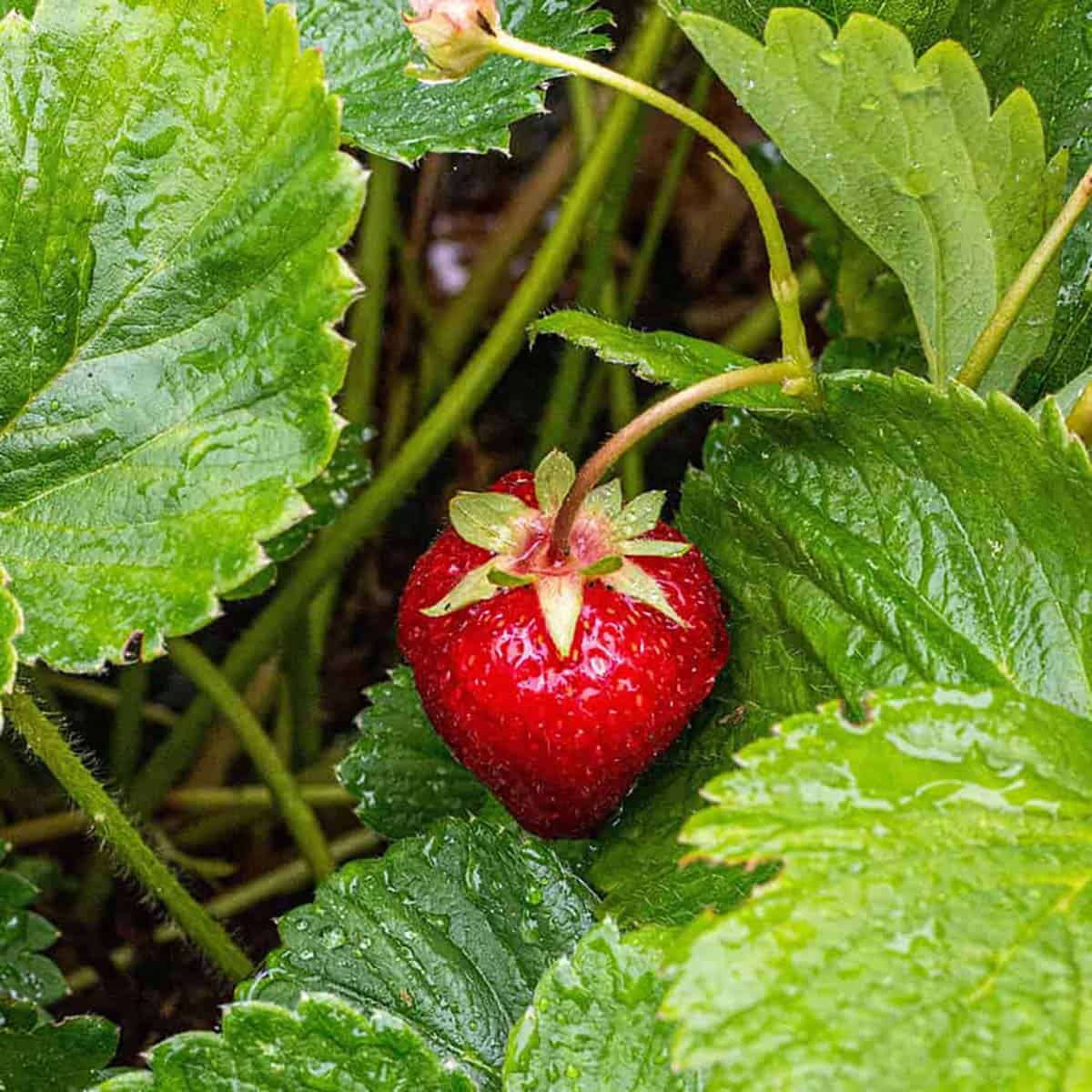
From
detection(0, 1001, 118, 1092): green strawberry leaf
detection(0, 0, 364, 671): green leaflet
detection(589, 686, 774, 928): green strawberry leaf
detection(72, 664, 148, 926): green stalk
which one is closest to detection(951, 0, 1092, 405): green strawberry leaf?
detection(589, 686, 774, 928): green strawberry leaf

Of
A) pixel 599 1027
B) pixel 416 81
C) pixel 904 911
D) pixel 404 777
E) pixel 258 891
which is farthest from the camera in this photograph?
pixel 258 891

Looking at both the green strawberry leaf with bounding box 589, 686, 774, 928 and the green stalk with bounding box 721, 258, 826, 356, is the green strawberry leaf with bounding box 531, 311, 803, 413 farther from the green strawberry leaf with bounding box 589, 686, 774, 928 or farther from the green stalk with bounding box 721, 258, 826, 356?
the green stalk with bounding box 721, 258, 826, 356

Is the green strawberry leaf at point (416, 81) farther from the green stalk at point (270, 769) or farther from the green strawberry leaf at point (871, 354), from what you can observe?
the green stalk at point (270, 769)

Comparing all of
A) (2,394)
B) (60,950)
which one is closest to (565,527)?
(2,394)

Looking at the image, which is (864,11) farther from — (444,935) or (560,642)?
(444,935)

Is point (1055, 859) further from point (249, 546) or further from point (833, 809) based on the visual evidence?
point (249, 546)

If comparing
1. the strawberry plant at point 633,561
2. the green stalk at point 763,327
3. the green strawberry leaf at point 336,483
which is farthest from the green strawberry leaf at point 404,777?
the green stalk at point 763,327

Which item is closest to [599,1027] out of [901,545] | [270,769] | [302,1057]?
[302,1057]
